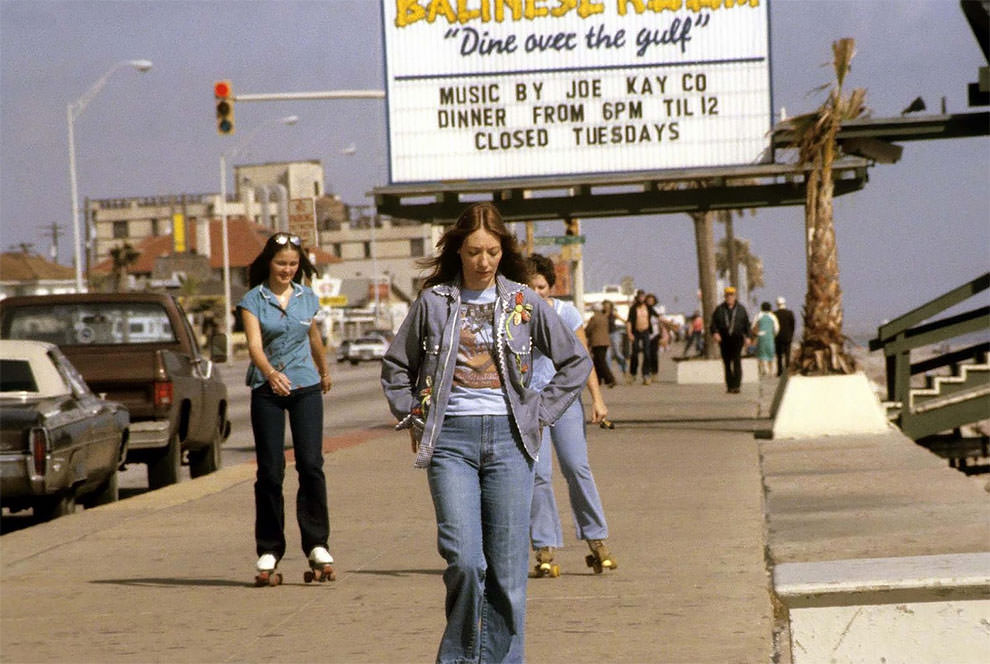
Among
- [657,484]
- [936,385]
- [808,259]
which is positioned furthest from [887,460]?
[936,385]

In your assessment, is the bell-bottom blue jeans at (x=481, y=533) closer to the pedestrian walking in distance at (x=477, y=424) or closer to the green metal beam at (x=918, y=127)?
the pedestrian walking in distance at (x=477, y=424)

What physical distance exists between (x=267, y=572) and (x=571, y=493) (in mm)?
1713

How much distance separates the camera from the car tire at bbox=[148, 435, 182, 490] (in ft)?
50.1

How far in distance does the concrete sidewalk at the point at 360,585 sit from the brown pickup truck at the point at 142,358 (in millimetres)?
615

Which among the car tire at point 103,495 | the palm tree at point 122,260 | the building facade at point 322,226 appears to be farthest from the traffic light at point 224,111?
the building facade at point 322,226

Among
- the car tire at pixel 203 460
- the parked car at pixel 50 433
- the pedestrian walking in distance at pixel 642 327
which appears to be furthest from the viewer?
the pedestrian walking in distance at pixel 642 327

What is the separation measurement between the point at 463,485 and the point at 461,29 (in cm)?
1615

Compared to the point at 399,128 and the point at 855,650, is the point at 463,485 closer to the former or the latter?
the point at 855,650

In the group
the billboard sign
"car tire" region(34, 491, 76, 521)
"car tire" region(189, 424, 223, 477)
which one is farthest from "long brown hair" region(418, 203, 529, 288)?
the billboard sign

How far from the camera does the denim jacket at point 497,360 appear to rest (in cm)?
578

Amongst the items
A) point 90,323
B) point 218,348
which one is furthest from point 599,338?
point 90,323

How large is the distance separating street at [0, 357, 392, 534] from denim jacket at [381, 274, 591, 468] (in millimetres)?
7798

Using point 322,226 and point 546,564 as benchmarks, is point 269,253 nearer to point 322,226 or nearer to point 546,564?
point 546,564

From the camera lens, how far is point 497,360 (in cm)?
581
